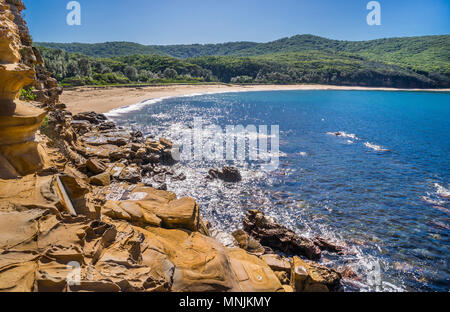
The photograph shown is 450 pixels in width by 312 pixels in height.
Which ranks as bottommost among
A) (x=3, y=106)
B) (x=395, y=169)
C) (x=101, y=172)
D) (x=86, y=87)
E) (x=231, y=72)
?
(x=395, y=169)

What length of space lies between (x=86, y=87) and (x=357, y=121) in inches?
3188

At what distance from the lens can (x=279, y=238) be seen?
14.2 m

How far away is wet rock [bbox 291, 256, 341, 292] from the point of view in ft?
33.0

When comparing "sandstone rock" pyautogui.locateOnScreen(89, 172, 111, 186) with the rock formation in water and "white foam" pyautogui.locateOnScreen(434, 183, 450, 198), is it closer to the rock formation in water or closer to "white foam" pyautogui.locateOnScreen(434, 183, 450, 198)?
the rock formation in water

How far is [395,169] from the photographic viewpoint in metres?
26.8

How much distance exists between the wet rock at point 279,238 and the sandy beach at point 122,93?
42795mm

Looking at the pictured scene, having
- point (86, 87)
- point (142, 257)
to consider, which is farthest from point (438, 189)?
point (86, 87)
